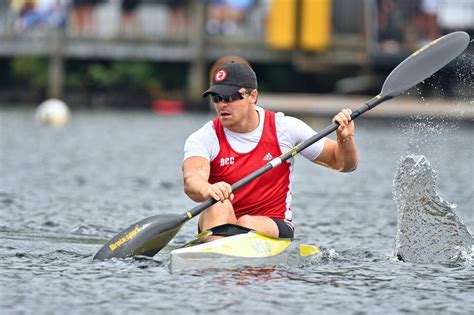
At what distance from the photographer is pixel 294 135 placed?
391 inches

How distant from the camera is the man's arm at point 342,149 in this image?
9570 millimetres

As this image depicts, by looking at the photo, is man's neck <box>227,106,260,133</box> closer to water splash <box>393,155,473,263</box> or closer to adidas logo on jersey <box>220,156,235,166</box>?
adidas logo on jersey <box>220,156,235,166</box>

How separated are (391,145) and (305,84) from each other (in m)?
16.0

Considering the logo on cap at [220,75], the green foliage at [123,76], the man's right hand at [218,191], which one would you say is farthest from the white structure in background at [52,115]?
the man's right hand at [218,191]

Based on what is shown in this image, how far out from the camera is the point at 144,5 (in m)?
39.1

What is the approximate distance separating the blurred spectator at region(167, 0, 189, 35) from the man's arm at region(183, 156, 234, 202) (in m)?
29.1

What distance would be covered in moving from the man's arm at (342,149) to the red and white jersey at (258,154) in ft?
0.24

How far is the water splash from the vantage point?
10781 millimetres

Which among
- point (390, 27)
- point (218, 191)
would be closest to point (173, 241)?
point (218, 191)

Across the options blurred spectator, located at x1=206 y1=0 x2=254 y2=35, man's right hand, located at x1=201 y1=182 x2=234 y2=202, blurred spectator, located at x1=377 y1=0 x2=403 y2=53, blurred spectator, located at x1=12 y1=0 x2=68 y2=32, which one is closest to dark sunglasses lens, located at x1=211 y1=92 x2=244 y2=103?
man's right hand, located at x1=201 y1=182 x2=234 y2=202

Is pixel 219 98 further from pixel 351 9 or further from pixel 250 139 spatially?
pixel 351 9

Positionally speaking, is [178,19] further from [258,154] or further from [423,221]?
[258,154]

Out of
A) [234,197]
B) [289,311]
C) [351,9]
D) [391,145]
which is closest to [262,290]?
[289,311]

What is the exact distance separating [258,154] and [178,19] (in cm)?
2926
